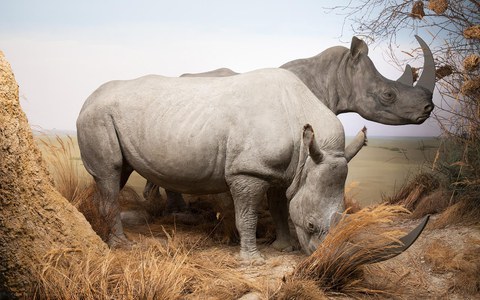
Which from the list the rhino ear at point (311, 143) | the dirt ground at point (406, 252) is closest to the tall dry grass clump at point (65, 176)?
the dirt ground at point (406, 252)

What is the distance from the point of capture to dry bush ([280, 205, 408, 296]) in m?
3.37

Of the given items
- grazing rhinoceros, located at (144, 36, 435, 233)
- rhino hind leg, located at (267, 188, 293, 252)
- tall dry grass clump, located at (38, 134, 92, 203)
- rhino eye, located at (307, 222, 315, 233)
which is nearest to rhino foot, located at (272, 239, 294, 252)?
rhino hind leg, located at (267, 188, 293, 252)

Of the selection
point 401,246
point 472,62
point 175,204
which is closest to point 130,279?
point 401,246

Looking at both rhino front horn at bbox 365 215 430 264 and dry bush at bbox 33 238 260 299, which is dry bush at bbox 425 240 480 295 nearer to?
rhino front horn at bbox 365 215 430 264

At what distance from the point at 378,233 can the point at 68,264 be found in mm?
1750

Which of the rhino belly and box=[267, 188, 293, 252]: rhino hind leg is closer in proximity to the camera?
the rhino belly

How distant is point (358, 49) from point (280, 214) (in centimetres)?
155

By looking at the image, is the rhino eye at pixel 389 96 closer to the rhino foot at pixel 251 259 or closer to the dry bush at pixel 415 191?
the dry bush at pixel 415 191

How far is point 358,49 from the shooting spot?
490 centimetres

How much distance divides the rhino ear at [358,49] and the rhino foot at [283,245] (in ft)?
5.51

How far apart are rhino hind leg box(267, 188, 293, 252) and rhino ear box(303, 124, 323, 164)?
2.22ft

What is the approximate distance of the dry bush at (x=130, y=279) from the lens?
2.92 metres

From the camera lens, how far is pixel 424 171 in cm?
559

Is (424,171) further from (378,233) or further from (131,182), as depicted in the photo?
(131,182)
